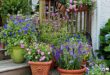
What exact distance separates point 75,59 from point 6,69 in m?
0.98

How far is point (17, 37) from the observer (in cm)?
404

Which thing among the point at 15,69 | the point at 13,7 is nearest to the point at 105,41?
the point at 15,69

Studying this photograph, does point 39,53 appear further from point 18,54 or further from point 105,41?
point 105,41

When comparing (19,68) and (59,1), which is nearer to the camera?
(19,68)

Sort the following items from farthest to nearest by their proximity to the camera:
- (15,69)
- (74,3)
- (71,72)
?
(74,3)
(15,69)
(71,72)

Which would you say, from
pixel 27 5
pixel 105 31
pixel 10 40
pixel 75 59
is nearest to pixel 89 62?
pixel 75 59

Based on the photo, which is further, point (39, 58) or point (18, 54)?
point (18, 54)

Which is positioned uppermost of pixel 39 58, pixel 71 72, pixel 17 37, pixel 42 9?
pixel 42 9

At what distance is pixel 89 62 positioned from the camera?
4168 mm

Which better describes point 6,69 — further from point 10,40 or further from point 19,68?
point 10,40

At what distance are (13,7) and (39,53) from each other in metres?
1.81

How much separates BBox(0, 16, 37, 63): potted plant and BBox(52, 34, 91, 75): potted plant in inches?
18.9

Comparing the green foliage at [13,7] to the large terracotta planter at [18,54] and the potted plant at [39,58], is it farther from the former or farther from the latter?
the potted plant at [39,58]

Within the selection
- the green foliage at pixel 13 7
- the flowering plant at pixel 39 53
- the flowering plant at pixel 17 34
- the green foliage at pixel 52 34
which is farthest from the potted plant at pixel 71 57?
the green foliage at pixel 13 7
